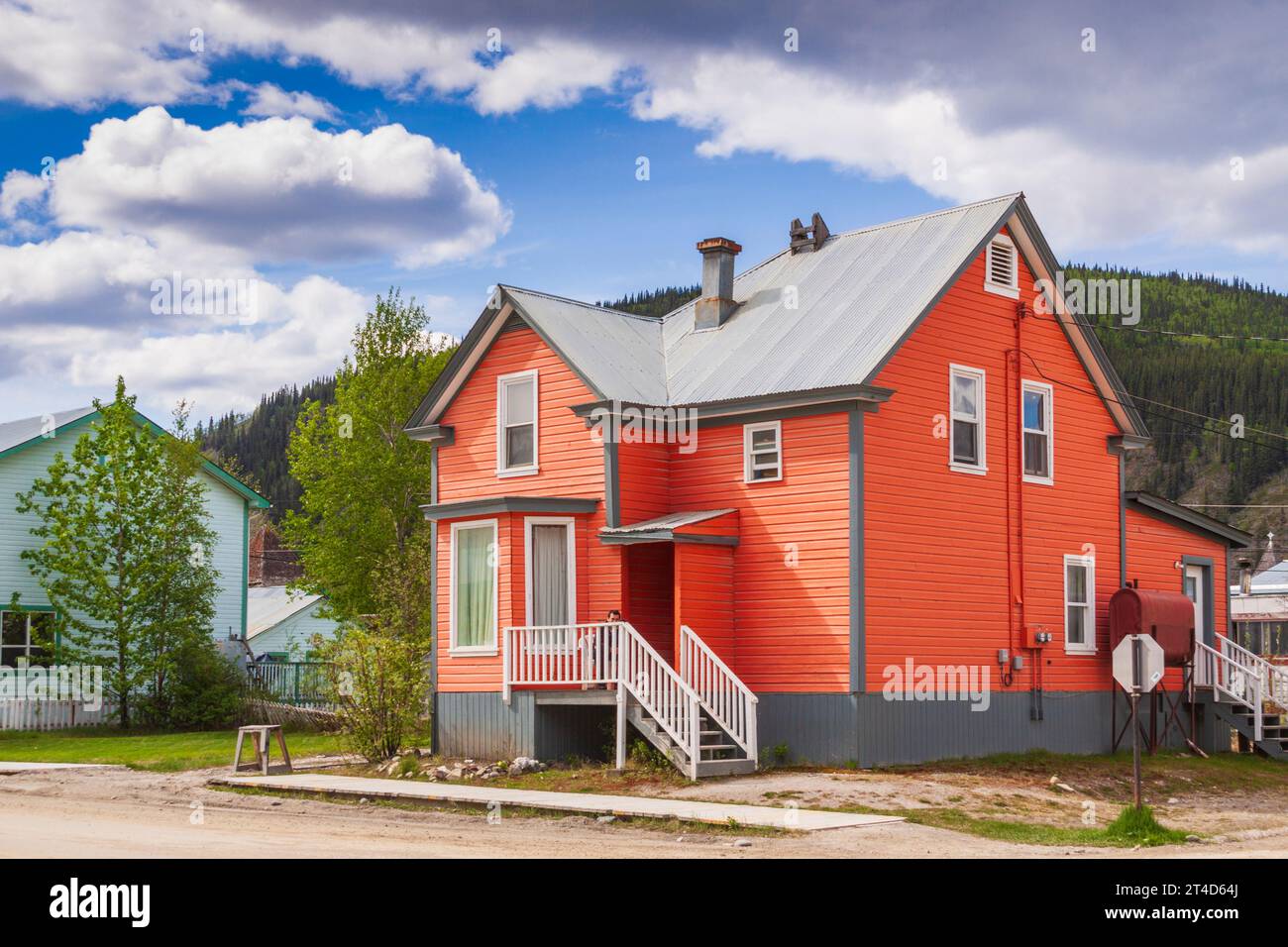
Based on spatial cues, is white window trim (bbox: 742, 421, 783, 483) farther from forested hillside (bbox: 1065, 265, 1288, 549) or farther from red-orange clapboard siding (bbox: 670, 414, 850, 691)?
forested hillside (bbox: 1065, 265, 1288, 549)

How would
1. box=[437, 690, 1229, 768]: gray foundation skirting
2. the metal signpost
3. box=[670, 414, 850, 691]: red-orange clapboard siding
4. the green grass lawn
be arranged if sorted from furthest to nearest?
the green grass lawn < box=[670, 414, 850, 691]: red-orange clapboard siding < box=[437, 690, 1229, 768]: gray foundation skirting < the metal signpost

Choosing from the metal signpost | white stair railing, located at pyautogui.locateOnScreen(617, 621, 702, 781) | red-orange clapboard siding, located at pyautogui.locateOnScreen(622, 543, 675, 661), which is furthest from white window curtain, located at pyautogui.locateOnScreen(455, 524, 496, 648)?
the metal signpost

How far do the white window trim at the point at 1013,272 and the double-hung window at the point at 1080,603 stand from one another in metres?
4.95

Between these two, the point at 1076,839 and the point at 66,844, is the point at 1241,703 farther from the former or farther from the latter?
the point at 66,844

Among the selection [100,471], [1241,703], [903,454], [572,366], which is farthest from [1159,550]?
[100,471]

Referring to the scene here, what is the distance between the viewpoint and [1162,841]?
15.9 m

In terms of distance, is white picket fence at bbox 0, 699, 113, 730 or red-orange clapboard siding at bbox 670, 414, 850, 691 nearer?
red-orange clapboard siding at bbox 670, 414, 850, 691

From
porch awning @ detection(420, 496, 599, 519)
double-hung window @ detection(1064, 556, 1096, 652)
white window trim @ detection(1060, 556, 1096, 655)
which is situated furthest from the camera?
double-hung window @ detection(1064, 556, 1096, 652)

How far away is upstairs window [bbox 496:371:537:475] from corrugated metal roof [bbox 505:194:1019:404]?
1198 mm

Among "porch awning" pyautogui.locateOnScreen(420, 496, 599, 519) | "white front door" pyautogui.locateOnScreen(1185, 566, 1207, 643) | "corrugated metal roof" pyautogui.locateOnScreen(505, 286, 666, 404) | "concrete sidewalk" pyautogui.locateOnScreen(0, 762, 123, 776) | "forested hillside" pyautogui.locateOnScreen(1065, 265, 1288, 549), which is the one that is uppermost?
"forested hillside" pyautogui.locateOnScreen(1065, 265, 1288, 549)

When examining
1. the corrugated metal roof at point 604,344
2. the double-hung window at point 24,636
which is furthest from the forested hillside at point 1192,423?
the corrugated metal roof at point 604,344

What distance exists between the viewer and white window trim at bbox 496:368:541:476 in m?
25.6

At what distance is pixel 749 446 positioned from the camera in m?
23.9

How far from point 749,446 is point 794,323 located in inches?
119
